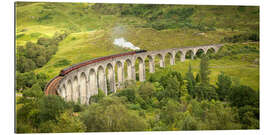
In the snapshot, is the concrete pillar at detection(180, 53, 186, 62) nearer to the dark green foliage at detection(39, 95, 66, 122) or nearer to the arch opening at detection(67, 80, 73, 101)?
the arch opening at detection(67, 80, 73, 101)

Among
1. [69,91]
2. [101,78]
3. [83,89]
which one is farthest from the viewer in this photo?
[101,78]

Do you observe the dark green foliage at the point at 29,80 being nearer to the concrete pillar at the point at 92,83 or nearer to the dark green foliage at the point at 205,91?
the concrete pillar at the point at 92,83

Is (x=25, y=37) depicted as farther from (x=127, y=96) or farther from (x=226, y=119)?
(x=226, y=119)

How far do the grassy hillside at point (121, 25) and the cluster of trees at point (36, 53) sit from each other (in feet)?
1.38

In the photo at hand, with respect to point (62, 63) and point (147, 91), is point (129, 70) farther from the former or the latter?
point (62, 63)

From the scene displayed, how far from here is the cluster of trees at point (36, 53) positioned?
19547 millimetres

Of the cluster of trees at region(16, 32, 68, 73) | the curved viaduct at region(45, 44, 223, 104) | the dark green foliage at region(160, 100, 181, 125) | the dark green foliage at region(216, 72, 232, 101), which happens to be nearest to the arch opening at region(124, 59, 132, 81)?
the curved viaduct at region(45, 44, 223, 104)

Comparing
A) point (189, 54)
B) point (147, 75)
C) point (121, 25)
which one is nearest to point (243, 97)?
point (189, 54)

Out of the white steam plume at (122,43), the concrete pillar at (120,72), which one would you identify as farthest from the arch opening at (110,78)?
the white steam plume at (122,43)

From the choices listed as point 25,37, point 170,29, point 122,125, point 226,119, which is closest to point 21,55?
point 25,37

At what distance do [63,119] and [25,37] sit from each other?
7771 millimetres

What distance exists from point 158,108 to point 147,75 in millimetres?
6562

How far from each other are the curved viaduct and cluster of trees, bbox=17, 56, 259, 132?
43.8 inches

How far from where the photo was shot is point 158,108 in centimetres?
2266
